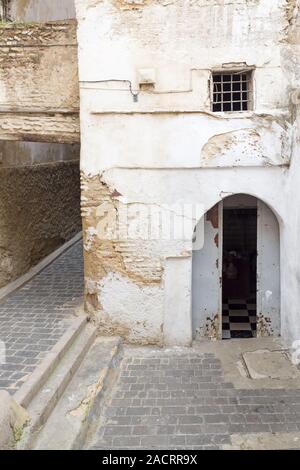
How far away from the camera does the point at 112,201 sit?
7207mm

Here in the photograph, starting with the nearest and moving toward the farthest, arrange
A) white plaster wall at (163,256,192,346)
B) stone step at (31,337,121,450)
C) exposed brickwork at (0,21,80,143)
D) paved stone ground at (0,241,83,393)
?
stone step at (31,337,121,450)
paved stone ground at (0,241,83,393)
white plaster wall at (163,256,192,346)
exposed brickwork at (0,21,80,143)

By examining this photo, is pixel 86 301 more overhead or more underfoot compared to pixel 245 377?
more overhead

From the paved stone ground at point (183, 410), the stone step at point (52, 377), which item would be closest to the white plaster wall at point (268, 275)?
the paved stone ground at point (183, 410)

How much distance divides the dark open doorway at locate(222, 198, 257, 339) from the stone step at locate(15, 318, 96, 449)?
2778mm

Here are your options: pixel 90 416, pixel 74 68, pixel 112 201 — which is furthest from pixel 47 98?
pixel 90 416

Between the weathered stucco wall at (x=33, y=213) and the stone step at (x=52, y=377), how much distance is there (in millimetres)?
2775

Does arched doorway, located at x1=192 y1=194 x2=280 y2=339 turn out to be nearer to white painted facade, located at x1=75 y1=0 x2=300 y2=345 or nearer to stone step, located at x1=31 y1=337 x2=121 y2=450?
white painted facade, located at x1=75 y1=0 x2=300 y2=345

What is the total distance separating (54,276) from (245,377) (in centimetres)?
500

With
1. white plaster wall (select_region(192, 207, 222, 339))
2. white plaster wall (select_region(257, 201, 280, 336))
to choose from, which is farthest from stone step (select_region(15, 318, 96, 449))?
white plaster wall (select_region(257, 201, 280, 336))

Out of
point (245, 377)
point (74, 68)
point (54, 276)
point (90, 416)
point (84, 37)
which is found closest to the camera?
point (90, 416)

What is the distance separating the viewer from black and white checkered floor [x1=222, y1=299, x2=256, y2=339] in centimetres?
835

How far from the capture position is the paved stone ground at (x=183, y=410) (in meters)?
5.08

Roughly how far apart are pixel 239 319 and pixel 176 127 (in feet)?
13.4

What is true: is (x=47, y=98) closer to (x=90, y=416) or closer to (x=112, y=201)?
Answer: (x=112, y=201)
